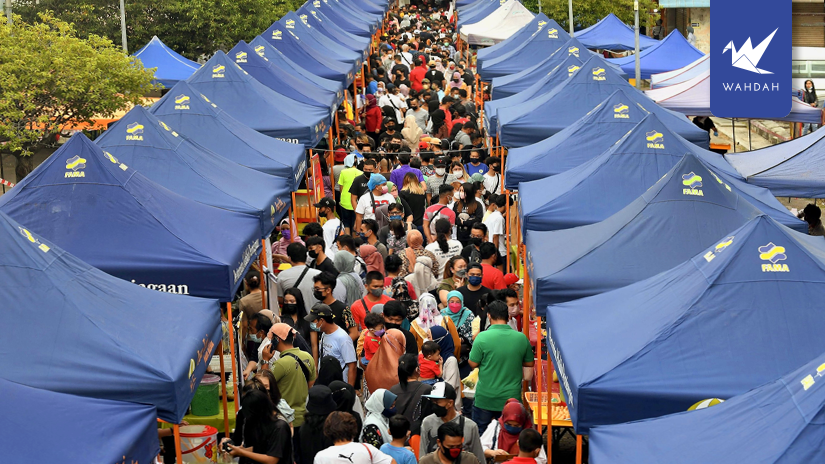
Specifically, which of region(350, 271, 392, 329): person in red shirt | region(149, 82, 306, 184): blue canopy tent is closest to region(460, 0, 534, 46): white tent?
region(149, 82, 306, 184): blue canopy tent

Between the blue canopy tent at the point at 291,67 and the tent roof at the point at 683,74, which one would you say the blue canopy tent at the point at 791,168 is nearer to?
the blue canopy tent at the point at 291,67

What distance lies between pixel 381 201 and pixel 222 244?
3948mm

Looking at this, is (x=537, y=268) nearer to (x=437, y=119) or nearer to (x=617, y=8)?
(x=437, y=119)

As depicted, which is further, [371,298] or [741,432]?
[371,298]

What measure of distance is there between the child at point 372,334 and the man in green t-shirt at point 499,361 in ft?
2.59

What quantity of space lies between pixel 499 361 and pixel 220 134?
646 cm

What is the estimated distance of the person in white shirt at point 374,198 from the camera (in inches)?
501

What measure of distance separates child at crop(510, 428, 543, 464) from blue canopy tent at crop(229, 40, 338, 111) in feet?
38.0

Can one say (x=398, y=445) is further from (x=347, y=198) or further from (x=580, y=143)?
(x=347, y=198)

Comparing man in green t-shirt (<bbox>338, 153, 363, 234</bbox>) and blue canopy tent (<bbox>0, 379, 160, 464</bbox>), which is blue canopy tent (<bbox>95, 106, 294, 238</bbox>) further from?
blue canopy tent (<bbox>0, 379, 160, 464</bbox>)

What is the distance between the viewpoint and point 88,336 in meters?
6.59

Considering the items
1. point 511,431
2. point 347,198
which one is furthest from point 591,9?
point 511,431

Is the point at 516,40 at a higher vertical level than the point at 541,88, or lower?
higher

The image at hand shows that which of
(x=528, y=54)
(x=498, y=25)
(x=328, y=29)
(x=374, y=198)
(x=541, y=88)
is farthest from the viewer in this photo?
(x=498, y=25)
